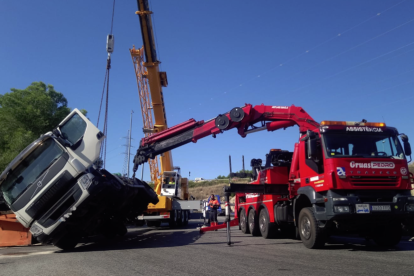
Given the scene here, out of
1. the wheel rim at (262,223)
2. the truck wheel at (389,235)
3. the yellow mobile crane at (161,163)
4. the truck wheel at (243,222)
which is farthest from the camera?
the yellow mobile crane at (161,163)

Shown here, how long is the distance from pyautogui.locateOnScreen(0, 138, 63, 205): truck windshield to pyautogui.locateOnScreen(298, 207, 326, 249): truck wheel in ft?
19.8

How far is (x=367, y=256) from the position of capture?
7.11 m

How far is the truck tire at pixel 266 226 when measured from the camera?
11023mm

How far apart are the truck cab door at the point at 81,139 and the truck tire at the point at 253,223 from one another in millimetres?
6150

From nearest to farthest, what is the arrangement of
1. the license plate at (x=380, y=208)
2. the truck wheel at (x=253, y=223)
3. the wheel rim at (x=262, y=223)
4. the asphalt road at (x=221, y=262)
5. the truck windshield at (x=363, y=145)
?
the asphalt road at (x=221, y=262) < the license plate at (x=380, y=208) < the truck windshield at (x=363, y=145) < the wheel rim at (x=262, y=223) < the truck wheel at (x=253, y=223)

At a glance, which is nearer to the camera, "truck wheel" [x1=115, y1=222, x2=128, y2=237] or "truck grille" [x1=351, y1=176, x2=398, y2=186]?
"truck grille" [x1=351, y1=176, x2=398, y2=186]

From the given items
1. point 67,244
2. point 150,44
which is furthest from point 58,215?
point 150,44

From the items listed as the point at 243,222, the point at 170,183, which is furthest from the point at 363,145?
the point at 170,183

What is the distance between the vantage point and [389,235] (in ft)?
27.8

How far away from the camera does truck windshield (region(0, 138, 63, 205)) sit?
8477mm

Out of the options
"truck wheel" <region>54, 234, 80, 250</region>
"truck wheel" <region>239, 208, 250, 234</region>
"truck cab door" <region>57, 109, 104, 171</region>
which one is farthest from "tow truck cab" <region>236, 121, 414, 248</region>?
"truck wheel" <region>54, 234, 80, 250</region>

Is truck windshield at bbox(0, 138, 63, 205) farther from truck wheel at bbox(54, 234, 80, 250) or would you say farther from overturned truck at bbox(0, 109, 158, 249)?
truck wheel at bbox(54, 234, 80, 250)

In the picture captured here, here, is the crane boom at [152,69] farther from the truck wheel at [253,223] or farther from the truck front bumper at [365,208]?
the truck front bumper at [365,208]

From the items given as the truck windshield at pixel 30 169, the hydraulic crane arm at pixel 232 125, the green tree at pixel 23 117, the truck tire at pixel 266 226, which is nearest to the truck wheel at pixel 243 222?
the truck tire at pixel 266 226
